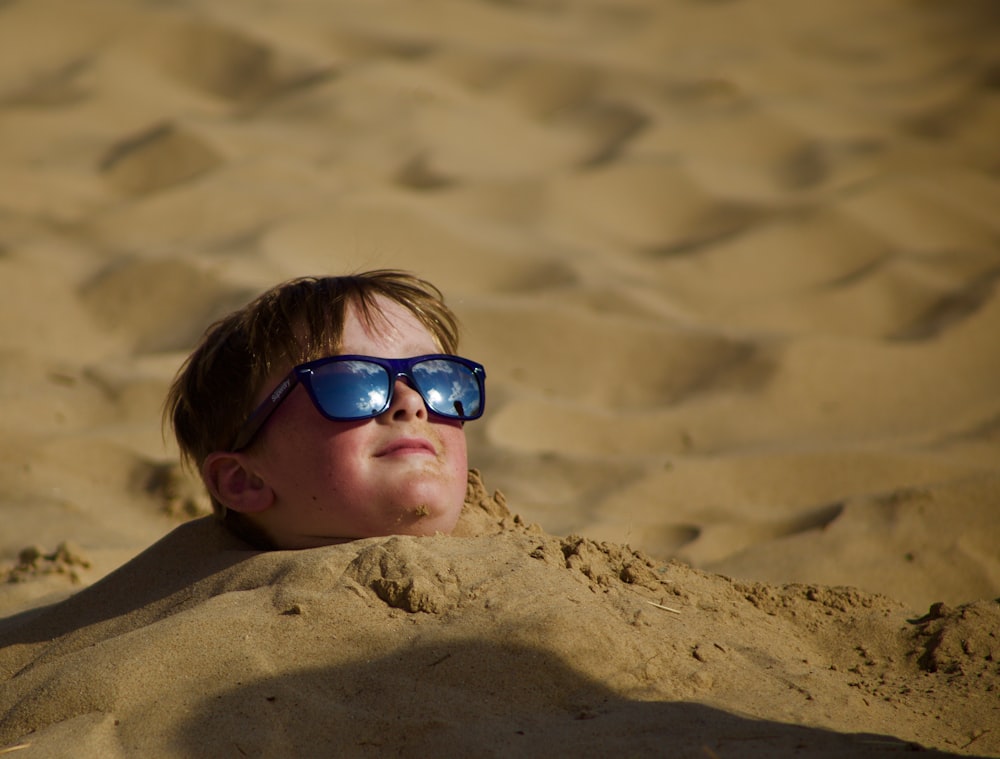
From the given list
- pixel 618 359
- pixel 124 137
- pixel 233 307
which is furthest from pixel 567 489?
→ pixel 124 137

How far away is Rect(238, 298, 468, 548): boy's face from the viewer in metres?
2.28

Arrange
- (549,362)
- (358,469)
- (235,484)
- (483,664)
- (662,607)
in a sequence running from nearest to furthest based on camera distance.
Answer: (483,664)
(662,607)
(358,469)
(235,484)
(549,362)

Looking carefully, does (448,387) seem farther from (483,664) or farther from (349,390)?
(483,664)

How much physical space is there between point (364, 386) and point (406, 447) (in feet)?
0.50

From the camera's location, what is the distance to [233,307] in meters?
4.21

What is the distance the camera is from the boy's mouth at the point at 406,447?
2324mm

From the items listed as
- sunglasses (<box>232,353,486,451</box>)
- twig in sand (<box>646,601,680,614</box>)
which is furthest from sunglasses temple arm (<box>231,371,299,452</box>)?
twig in sand (<box>646,601,680,614</box>)

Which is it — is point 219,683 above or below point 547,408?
above

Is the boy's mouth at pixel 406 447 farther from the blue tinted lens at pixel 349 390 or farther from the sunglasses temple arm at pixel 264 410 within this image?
the sunglasses temple arm at pixel 264 410

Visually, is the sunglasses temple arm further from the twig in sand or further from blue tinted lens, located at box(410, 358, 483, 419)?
the twig in sand

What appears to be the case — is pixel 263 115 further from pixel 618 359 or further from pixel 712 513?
pixel 712 513

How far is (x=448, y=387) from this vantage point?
2.46m

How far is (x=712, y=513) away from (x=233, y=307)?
1984 mm

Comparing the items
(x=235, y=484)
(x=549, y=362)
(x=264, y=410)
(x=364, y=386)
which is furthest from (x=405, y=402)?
(x=549, y=362)
